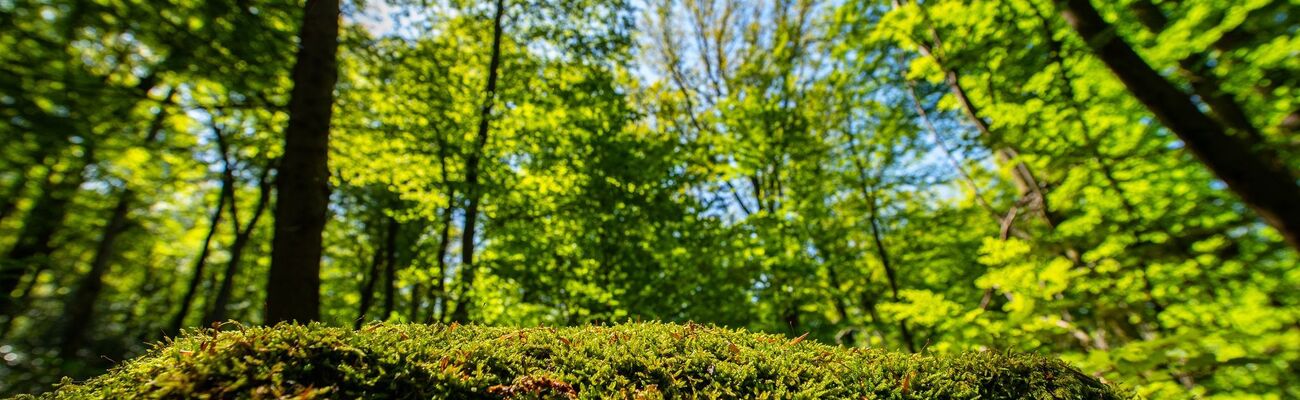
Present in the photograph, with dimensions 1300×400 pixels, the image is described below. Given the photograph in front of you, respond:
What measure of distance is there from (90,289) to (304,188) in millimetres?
11664

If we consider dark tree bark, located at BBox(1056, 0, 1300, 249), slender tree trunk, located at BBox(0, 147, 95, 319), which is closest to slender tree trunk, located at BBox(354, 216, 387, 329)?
slender tree trunk, located at BBox(0, 147, 95, 319)

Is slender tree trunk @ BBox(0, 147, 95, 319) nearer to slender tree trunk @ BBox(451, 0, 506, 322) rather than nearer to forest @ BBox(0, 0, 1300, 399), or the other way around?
forest @ BBox(0, 0, 1300, 399)

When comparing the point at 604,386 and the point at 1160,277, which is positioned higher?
A: the point at 1160,277

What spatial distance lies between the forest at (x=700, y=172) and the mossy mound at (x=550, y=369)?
23 cm

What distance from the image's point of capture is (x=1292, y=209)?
329 cm

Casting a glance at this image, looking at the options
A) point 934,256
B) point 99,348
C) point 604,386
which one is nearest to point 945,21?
point 604,386

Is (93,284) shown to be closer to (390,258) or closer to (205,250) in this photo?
(205,250)

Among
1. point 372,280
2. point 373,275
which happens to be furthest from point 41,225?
point 373,275

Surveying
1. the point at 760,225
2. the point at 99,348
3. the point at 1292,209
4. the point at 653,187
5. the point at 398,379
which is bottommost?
the point at 99,348

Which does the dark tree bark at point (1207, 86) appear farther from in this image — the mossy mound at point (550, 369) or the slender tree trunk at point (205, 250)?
the slender tree trunk at point (205, 250)

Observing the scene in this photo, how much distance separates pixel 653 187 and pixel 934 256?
22.6ft

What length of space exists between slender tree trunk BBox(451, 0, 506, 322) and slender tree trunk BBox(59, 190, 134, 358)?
6923mm

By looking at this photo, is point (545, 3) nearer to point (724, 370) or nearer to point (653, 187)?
point (653, 187)

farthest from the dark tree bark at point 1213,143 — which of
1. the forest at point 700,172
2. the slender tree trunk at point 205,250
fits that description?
the slender tree trunk at point 205,250
